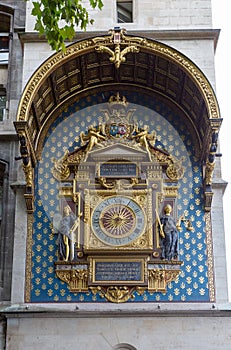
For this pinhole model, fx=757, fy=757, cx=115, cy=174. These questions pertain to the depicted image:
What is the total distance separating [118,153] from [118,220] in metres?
1.57

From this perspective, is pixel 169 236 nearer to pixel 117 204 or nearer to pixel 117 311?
pixel 117 204

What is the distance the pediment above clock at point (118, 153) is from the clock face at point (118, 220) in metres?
0.94

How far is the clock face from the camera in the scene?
1638 centimetres

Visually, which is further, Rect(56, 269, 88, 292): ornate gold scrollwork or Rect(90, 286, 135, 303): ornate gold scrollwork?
Rect(56, 269, 88, 292): ornate gold scrollwork

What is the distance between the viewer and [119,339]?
1539 centimetres

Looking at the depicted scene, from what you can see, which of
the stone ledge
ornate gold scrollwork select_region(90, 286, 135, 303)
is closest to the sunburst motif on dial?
ornate gold scrollwork select_region(90, 286, 135, 303)

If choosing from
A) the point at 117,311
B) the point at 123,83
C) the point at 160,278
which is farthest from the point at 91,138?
the point at 117,311

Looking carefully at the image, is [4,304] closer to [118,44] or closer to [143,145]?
[143,145]

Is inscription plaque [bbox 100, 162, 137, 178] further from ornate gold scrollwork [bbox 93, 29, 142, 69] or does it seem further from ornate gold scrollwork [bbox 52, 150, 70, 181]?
ornate gold scrollwork [bbox 93, 29, 142, 69]

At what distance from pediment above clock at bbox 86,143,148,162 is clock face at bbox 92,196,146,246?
94 cm

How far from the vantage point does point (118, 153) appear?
1709 centimetres

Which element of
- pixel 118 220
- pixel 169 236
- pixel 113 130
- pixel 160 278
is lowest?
pixel 160 278

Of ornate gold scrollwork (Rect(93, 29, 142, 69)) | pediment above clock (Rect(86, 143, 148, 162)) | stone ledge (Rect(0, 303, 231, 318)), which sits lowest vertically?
stone ledge (Rect(0, 303, 231, 318))

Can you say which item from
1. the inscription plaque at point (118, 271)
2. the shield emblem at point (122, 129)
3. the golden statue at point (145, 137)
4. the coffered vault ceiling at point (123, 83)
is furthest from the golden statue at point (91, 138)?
the inscription plaque at point (118, 271)
